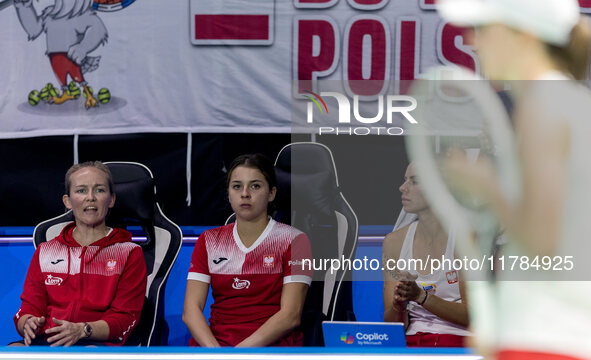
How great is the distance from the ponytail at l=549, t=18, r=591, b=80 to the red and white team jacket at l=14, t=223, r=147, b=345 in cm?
200

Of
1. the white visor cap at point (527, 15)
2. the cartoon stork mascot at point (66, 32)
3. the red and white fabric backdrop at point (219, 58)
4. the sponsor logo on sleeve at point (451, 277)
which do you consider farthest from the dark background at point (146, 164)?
the white visor cap at point (527, 15)

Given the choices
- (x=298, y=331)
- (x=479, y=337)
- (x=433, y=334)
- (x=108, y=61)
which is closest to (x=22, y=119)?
(x=108, y=61)

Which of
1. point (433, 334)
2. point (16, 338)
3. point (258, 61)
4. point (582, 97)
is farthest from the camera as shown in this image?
point (258, 61)

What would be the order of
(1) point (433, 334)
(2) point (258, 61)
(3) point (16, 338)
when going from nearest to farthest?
1. (1) point (433, 334)
2. (3) point (16, 338)
3. (2) point (258, 61)

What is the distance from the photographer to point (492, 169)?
32.9 inches

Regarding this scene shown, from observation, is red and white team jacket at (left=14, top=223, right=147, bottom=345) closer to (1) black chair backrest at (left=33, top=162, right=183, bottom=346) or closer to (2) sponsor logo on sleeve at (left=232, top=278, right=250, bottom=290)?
(1) black chair backrest at (left=33, top=162, right=183, bottom=346)

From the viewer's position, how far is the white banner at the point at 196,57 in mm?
3301

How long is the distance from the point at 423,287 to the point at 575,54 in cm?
182

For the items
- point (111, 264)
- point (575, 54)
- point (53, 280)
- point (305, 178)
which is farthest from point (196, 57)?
point (575, 54)

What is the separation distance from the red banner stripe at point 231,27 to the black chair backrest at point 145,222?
784 millimetres

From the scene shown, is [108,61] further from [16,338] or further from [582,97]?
[582,97]

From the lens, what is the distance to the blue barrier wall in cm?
310

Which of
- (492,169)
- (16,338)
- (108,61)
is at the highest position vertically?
(108,61)

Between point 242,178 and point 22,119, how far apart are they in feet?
4.40
